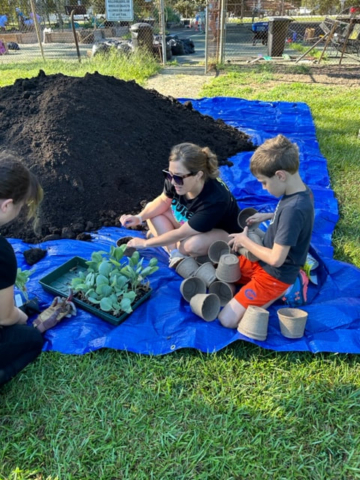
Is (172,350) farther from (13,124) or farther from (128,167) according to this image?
(13,124)

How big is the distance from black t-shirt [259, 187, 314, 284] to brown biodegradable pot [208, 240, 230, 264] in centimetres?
48

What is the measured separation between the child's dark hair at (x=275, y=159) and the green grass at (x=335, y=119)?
1.35m

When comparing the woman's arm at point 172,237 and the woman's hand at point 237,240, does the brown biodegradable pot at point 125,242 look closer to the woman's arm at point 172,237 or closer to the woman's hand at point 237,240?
the woman's arm at point 172,237

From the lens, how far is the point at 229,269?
2.40 metres

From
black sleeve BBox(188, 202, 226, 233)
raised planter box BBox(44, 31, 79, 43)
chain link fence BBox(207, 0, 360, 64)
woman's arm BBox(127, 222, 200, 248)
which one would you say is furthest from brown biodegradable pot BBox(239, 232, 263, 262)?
raised planter box BBox(44, 31, 79, 43)

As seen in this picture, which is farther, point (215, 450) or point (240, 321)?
point (240, 321)

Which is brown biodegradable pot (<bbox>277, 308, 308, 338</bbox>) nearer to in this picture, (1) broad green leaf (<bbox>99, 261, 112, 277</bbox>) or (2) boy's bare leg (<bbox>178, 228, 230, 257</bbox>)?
(2) boy's bare leg (<bbox>178, 228, 230, 257</bbox>)

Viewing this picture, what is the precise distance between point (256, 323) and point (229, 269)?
42cm

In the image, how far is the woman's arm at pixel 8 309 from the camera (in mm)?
1778

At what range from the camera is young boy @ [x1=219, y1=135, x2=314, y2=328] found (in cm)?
200

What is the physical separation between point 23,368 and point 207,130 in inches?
155

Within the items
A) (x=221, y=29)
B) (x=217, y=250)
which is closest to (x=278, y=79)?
(x=221, y=29)

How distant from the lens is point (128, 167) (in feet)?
12.9

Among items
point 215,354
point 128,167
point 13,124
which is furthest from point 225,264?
point 13,124
